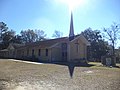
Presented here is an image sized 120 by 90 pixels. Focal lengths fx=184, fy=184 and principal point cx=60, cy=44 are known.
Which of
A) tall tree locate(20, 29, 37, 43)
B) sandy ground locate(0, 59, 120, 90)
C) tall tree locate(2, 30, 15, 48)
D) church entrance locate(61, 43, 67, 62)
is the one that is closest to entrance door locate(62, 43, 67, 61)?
church entrance locate(61, 43, 67, 62)

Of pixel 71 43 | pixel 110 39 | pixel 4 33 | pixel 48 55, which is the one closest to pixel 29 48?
pixel 48 55

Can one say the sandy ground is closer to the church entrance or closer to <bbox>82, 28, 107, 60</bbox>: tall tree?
the church entrance

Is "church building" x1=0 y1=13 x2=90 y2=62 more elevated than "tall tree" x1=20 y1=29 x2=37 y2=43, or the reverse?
"tall tree" x1=20 y1=29 x2=37 y2=43

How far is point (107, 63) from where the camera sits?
29.2 metres

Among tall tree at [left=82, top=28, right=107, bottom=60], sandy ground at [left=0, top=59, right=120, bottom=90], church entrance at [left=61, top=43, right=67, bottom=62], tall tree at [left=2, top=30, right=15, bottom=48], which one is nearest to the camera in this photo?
sandy ground at [left=0, top=59, right=120, bottom=90]

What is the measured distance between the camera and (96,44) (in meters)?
61.9

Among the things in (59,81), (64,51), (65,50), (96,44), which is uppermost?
(96,44)

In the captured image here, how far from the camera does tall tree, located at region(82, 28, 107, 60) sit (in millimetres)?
59656

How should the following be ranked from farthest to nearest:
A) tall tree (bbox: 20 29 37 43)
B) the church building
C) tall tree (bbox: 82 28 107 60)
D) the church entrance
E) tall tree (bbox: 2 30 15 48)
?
tall tree (bbox: 20 29 37 43)
tall tree (bbox: 2 30 15 48)
tall tree (bbox: 82 28 107 60)
the church entrance
the church building

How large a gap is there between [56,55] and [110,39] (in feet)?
85.2

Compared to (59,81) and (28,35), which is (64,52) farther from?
(28,35)

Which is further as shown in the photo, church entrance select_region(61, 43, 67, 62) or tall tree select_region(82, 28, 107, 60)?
tall tree select_region(82, 28, 107, 60)

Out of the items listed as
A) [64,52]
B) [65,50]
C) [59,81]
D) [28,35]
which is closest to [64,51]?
[64,52]

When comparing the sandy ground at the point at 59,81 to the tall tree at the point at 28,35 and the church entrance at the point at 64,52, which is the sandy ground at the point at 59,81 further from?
the tall tree at the point at 28,35
